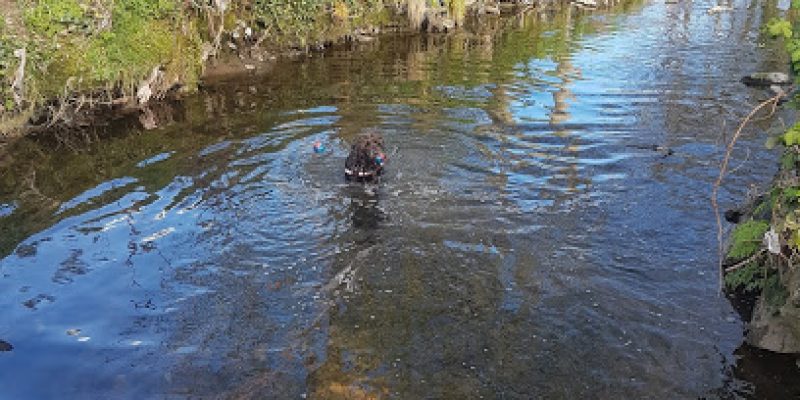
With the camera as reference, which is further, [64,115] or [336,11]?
[336,11]

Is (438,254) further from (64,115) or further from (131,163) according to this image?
(64,115)

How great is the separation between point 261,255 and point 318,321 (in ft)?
6.00

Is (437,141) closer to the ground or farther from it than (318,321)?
farther from it

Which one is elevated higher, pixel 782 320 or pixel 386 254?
pixel 386 254

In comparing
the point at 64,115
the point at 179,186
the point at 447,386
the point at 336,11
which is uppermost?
the point at 336,11

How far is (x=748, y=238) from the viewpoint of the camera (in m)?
7.53

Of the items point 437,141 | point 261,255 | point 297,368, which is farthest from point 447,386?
point 437,141

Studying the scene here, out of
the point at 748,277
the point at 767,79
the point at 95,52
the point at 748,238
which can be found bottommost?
the point at 748,277

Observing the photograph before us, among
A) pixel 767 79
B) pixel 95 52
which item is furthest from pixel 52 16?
pixel 767 79

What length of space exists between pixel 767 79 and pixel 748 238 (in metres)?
12.9

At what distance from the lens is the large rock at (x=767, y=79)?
1808cm

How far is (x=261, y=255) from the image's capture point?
8.97m

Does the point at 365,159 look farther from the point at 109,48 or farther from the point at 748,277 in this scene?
the point at 109,48

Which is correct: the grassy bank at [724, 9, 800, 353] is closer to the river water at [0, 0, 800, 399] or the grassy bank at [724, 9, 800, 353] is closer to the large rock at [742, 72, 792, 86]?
the river water at [0, 0, 800, 399]
